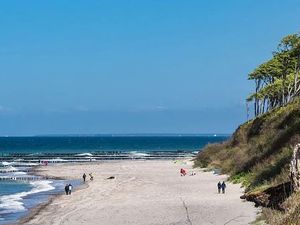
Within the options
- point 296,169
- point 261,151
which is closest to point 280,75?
point 261,151

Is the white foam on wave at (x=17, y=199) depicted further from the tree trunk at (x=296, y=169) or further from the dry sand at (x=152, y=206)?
the tree trunk at (x=296, y=169)

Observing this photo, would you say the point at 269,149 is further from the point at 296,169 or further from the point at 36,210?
the point at 296,169

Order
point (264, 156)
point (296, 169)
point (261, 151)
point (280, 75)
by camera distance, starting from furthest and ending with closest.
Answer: point (280, 75) → point (261, 151) → point (264, 156) → point (296, 169)

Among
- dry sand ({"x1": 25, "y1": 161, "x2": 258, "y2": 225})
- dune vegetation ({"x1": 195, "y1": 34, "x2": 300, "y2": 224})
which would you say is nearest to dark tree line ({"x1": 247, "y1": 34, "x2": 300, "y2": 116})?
dune vegetation ({"x1": 195, "y1": 34, "x2": 300, "y2": 224})

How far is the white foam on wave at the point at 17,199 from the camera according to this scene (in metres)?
36.8

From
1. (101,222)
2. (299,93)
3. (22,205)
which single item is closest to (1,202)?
(22,205)

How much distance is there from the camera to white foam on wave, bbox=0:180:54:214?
3684cm

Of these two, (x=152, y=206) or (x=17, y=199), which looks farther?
(x=17, y=199)

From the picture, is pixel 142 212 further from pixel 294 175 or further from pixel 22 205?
pixel 294 175

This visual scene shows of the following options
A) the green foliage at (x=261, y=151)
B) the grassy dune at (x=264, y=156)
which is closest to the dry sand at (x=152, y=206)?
the grassy dune at (x=264, y=156)

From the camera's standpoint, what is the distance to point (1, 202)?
1629 inches

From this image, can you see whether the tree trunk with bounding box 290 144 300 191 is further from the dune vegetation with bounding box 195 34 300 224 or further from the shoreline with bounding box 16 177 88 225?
the shoreline with bounding box 16 177 88 225

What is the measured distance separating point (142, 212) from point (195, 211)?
9.64 ft

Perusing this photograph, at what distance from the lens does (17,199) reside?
43.5 metres
